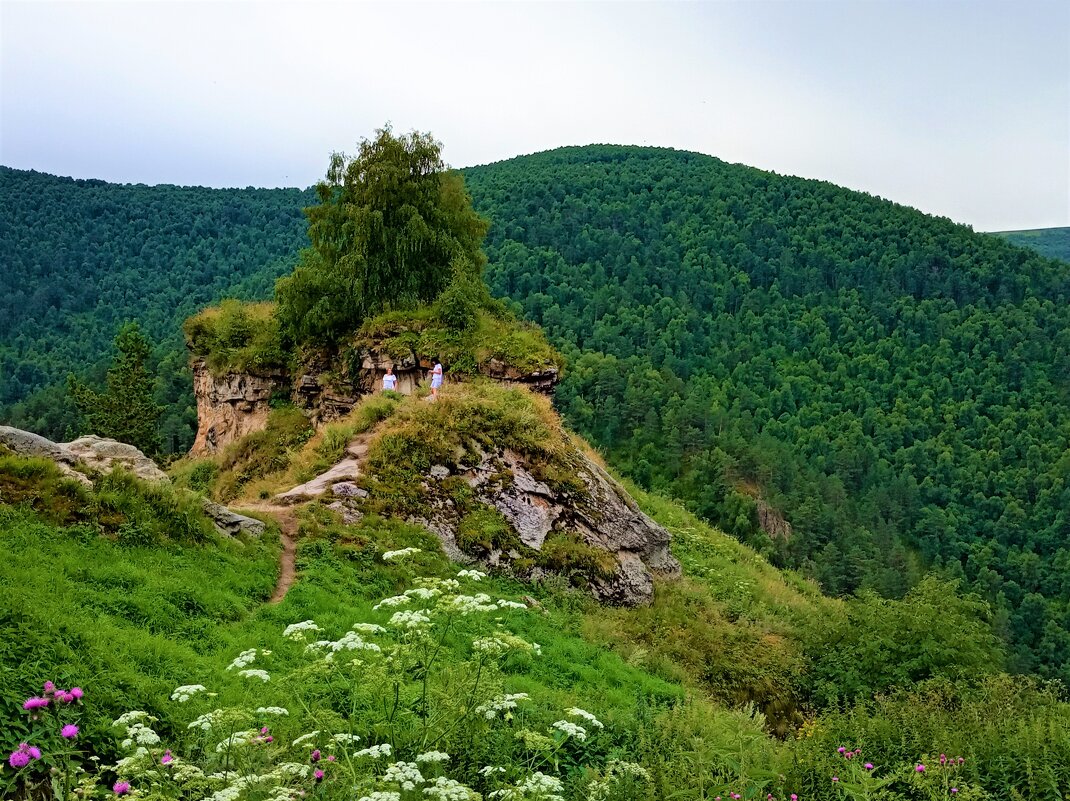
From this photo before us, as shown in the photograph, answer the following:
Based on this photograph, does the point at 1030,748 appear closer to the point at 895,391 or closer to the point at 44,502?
the point at 44,502

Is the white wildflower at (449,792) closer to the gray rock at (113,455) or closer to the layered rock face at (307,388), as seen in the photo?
the gray rock at (113,455)

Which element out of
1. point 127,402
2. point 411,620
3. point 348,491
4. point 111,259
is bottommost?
point 127,402

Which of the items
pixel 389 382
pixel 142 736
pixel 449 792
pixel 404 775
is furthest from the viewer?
pixel 389 382

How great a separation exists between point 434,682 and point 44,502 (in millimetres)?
5649

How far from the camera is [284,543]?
11328 mm

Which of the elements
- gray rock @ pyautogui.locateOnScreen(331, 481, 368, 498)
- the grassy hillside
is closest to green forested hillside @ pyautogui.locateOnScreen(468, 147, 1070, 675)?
the grassy hillside

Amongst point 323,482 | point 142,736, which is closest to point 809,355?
point 323,482

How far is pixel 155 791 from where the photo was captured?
4.00m

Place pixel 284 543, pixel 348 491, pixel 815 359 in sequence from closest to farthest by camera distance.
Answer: pixel 284 543 < pixel 348 491 < pixel 815 359

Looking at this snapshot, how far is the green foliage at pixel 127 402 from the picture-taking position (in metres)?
33.2

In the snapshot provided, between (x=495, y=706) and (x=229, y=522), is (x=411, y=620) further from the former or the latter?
(x=229, y=522)

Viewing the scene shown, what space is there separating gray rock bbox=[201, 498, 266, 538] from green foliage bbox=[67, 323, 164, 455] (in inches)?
1014

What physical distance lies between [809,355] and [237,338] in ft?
339

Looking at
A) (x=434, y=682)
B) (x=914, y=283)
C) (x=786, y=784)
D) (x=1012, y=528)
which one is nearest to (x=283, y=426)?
(x=434, y=682)
